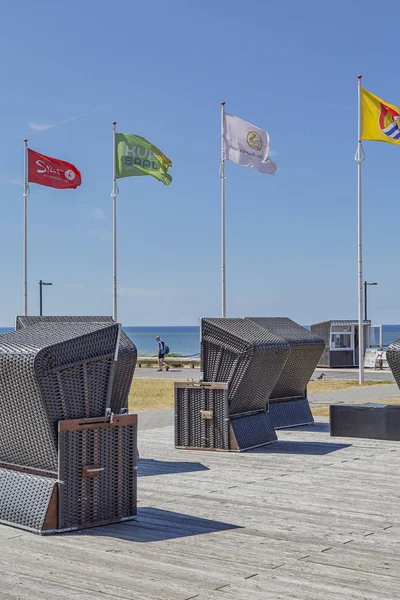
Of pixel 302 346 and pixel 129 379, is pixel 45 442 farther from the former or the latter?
pixel 302 346

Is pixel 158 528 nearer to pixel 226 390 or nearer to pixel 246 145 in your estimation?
pixel 226 390

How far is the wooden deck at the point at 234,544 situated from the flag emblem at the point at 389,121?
49.2ft

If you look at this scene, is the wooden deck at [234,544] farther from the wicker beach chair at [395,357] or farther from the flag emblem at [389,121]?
the flag emblem at [389,121]

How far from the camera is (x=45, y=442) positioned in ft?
21.4

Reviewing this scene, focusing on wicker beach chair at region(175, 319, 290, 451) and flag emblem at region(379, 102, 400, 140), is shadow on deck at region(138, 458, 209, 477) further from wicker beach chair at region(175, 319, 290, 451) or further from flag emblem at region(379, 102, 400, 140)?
flag emblem at region(379, 102, 400, 140)

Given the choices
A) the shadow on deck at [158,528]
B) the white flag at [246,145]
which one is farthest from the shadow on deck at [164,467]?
the white flag at [246,145]

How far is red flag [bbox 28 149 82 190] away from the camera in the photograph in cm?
2495

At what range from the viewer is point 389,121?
901 inches

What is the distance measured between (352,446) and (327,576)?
633cm

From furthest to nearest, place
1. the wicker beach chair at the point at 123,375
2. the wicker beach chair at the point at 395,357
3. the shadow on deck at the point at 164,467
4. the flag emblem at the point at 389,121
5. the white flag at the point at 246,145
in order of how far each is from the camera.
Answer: the white flag at the point at 246,145 < the flag emblem at the point at 389,121 < the wicker beach chair at the point at 395,357 < the wicker beach chair at the point at 123,375 < the shadow on deck at the point at 164,467

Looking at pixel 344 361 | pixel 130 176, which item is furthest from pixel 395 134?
pixel 344 361

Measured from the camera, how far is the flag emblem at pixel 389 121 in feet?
74.2

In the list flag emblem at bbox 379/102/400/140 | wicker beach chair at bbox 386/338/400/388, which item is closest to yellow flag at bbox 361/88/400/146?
flag emblem at bbox 379/102/400/140

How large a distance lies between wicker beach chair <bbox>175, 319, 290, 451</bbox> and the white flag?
12608 mm
